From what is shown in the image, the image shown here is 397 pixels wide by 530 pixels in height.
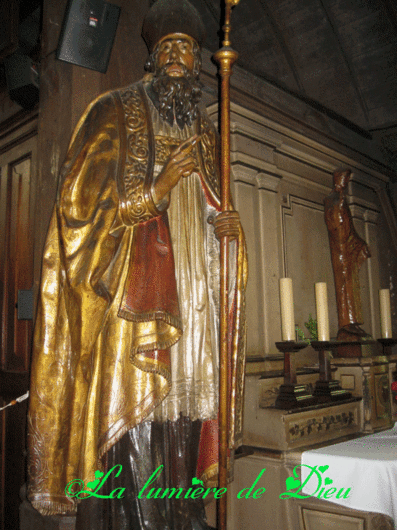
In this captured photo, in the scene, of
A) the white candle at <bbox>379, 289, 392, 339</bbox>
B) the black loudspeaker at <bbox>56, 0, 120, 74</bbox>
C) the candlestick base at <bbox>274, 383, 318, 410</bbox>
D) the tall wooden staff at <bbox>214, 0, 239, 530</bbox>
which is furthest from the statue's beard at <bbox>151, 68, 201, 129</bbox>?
the white candle at <bbox>379, 289, 392, 339</bbox>

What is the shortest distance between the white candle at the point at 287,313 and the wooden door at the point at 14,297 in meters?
1.47

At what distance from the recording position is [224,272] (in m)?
2.10

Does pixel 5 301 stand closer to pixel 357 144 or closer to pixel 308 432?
pixel 308 432

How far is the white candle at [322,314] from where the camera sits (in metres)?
3.10

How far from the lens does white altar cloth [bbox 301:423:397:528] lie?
1.91 metres

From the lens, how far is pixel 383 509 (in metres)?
1.91

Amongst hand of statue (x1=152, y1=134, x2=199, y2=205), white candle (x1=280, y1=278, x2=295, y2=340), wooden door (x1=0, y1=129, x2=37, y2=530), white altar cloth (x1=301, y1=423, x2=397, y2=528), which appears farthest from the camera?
wooden door (x1=0, y1=129, x2=37, y2=530)

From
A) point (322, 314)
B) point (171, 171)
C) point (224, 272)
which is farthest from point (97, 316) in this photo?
point (322, 314)

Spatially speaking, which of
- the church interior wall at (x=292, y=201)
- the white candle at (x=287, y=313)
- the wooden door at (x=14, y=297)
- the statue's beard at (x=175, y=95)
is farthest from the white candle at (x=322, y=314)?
the wooden door at (x=14, y=297)

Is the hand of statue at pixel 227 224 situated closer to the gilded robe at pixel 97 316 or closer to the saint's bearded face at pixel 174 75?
the gilded robe at pixel 97 316

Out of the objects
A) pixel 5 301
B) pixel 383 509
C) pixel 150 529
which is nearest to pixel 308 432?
pixel 383 509

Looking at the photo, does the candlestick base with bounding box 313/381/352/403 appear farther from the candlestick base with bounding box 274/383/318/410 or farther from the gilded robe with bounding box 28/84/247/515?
the gilded robe with bounding box 28/84/247/515

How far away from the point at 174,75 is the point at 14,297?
1.79m

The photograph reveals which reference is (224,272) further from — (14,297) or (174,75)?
(14,297)
